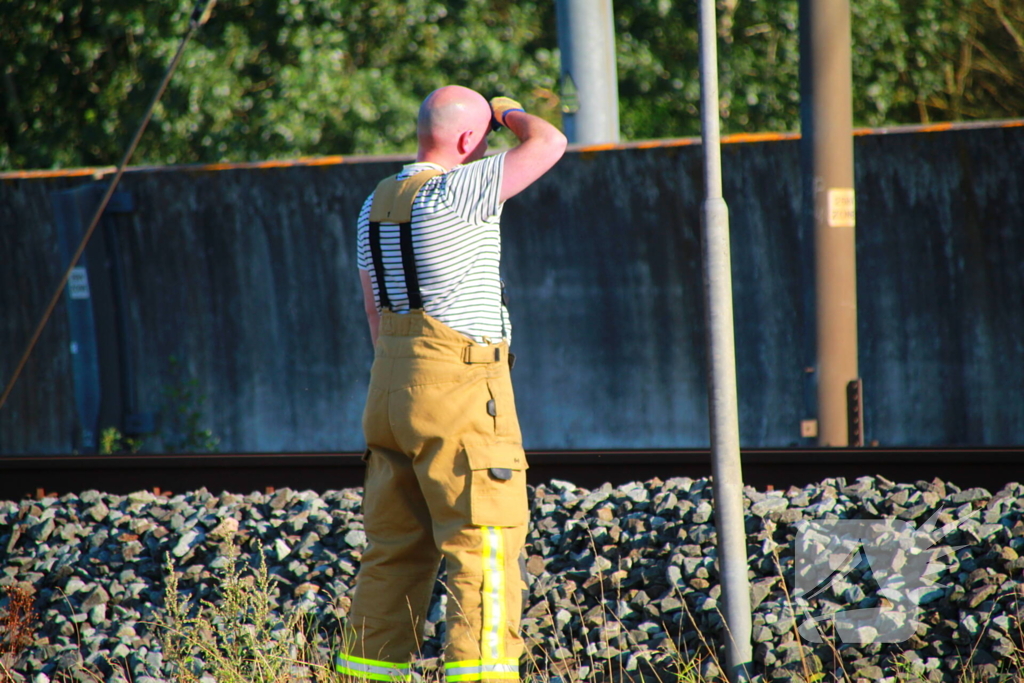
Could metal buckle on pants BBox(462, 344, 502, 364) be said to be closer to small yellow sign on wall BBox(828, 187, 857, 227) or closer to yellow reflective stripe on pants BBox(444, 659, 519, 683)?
yellow reflective stripe on pants BBox(444, 659, 519, 683)

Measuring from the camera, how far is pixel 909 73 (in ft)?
49.3

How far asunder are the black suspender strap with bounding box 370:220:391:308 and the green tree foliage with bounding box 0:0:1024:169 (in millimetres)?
10050

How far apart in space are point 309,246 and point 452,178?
16.6 feet

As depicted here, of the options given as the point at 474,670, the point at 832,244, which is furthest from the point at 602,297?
the point at 474,670

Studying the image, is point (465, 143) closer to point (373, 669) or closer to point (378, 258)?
point (378, 258)

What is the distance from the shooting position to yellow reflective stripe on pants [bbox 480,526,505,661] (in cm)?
279

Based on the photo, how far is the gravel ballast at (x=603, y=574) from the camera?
10.6ft

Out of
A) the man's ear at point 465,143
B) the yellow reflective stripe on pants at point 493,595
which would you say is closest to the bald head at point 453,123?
the man's ear at point 465,143

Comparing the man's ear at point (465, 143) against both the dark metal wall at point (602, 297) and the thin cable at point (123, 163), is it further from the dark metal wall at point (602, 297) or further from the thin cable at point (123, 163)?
the thin cable at point (123, 163)

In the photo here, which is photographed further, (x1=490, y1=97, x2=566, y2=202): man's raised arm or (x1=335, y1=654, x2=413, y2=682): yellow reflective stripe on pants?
(x1=335, y1=654, x2=413, y2=682): yellow reflective stripe on pants

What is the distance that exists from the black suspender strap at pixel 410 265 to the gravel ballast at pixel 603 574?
132 centimetres

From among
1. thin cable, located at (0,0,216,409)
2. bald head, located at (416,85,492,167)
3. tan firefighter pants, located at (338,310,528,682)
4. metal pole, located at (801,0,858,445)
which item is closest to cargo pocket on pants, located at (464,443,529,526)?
tan firefighter pants, located at (338,310,528,682)

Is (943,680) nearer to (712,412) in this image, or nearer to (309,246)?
(712,412)

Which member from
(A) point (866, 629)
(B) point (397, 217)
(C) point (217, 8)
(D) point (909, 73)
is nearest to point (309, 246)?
(B) point (397, 217)
